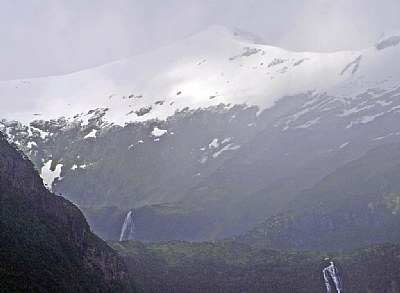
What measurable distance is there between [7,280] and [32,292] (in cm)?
844

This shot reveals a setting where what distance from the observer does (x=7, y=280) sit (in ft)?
637

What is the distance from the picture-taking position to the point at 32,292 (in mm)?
198000
